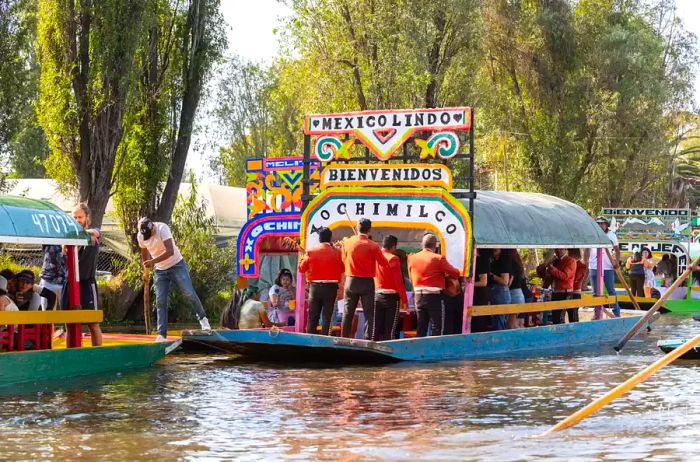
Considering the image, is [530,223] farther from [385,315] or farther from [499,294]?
[385,315]

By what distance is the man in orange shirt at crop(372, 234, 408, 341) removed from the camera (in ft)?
54.1

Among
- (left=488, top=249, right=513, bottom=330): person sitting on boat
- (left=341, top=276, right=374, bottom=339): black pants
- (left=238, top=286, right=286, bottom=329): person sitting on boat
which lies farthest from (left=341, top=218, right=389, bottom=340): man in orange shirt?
(left=488, top=249, right=513, bottom=330): person sitting on boat

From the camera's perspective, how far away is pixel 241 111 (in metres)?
53.2

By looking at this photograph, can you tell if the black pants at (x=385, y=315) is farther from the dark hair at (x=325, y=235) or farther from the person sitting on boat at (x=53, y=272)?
the person sitting on boat at (x=53, y=272)

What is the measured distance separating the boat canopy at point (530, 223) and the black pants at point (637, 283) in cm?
1093

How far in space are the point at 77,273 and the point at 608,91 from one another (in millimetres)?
28532

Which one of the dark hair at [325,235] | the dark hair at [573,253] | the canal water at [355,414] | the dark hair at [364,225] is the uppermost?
the dark hair at [364,225]

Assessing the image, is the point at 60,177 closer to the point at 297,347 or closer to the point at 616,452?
the point at 297,347

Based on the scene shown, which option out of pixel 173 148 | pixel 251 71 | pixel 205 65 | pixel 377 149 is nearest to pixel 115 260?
pixel 173 148

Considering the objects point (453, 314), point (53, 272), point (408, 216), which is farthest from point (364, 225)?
point (53, 272)

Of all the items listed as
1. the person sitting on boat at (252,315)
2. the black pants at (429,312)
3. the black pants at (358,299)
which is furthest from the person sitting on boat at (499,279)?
the person sitting on boat at (252,315)

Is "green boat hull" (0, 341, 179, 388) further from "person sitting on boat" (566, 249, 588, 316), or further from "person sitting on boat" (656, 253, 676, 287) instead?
"person sitting on boat" (656, 253, 676, 287)

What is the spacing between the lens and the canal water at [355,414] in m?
10.1

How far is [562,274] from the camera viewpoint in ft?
65.9
